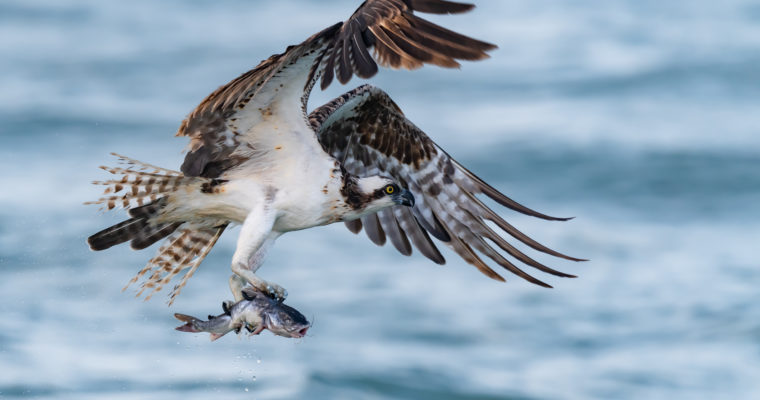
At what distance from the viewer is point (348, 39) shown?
9.83 m

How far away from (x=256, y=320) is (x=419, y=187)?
374cm

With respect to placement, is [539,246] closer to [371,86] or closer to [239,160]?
[371,86]

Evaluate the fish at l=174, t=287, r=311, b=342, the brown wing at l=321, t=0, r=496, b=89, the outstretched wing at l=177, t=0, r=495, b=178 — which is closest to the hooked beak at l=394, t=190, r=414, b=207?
the outstretched wing at l=177, t=0, r=495, b=178

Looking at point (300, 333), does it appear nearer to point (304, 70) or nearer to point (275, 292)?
point (275, 292)

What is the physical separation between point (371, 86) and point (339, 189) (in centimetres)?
144

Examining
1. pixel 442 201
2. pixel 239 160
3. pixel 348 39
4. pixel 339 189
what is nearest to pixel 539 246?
pixel 442 201

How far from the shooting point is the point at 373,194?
12.0 meters

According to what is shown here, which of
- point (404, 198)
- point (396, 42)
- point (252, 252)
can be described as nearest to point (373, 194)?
point (404, 198)

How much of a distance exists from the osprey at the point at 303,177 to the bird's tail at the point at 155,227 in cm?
1

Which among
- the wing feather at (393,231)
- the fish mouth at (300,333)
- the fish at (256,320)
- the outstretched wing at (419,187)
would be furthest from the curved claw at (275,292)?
the wing feather at (393,231)

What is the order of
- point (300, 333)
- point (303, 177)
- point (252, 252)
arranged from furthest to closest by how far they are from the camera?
point (303, 177)
point (252, 252)
point (300, 333)

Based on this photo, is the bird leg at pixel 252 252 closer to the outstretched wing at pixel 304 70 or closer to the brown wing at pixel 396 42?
the outstretched wing at pixel 304 70

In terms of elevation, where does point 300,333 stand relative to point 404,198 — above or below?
below

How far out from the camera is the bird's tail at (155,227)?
12.0 m
